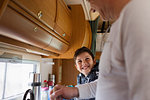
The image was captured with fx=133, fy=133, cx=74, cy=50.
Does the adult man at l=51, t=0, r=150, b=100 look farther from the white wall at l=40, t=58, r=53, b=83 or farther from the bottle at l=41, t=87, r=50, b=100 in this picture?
the white wall at l=40, t=58, r=53, b=83

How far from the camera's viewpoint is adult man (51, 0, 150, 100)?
0.83 feet

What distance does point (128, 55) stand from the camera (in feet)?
0.90

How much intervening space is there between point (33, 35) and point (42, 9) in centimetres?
18

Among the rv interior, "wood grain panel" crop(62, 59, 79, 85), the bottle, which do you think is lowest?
the bottle

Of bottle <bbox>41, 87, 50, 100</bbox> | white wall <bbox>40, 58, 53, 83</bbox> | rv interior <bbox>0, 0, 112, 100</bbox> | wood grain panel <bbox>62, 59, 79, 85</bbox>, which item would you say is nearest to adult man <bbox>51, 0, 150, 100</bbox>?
rv interior <bbox>0, 0, 112, 100</bbox>

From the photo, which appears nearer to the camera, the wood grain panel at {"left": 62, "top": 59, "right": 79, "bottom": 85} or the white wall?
the white wall

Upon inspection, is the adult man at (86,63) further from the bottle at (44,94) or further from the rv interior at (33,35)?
the bottle at (44,94)

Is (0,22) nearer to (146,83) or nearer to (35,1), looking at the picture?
(35,1)

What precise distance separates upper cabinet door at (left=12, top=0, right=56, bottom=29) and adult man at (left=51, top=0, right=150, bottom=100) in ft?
1.45

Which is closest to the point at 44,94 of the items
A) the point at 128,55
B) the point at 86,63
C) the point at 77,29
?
the point at 86,63

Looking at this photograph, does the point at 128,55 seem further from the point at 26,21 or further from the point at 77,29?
the point at 77,29

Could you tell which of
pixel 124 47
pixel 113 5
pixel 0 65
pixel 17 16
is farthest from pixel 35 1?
pixel 0 65

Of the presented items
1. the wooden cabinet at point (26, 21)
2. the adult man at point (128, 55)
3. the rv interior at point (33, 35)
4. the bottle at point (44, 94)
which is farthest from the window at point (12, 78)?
the adult man at point (128, 55)

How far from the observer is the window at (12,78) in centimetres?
130
